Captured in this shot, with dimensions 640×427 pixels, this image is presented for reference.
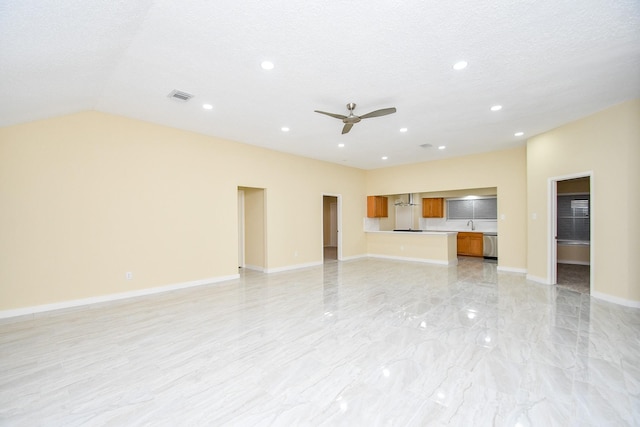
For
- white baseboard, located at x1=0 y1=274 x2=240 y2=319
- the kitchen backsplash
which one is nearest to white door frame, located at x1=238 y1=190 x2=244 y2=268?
white baseboard, located at x1=0 y1=274 x2=240 y2=319

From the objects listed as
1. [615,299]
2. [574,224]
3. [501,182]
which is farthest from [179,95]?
[574,224]

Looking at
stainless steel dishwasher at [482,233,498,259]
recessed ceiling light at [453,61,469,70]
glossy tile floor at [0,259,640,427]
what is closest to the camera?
glossy tile floor at [0,259,640,427]

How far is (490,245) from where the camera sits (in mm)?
8484

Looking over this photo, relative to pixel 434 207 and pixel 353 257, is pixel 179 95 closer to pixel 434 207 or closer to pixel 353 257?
pixel 353 257

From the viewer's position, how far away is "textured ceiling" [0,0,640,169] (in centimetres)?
208

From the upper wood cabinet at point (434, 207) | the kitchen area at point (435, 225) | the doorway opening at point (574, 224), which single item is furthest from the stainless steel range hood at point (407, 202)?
the doorway opening at point (574, 224)

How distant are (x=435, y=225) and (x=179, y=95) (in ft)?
29.6

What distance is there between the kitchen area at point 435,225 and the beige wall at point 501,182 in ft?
4.19

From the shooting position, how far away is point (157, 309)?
12.9 feet

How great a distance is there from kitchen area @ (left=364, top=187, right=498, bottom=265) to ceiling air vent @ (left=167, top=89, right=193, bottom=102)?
649 cm

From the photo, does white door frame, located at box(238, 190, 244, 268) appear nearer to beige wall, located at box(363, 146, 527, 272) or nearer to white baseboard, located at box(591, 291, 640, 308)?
beige wall, located at box(363, 146, 527, 272)

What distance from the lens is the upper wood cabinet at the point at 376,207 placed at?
9.01 meters

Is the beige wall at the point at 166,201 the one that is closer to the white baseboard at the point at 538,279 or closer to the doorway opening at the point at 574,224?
the white baseboard at the point at 538,279

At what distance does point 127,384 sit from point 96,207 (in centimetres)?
316
